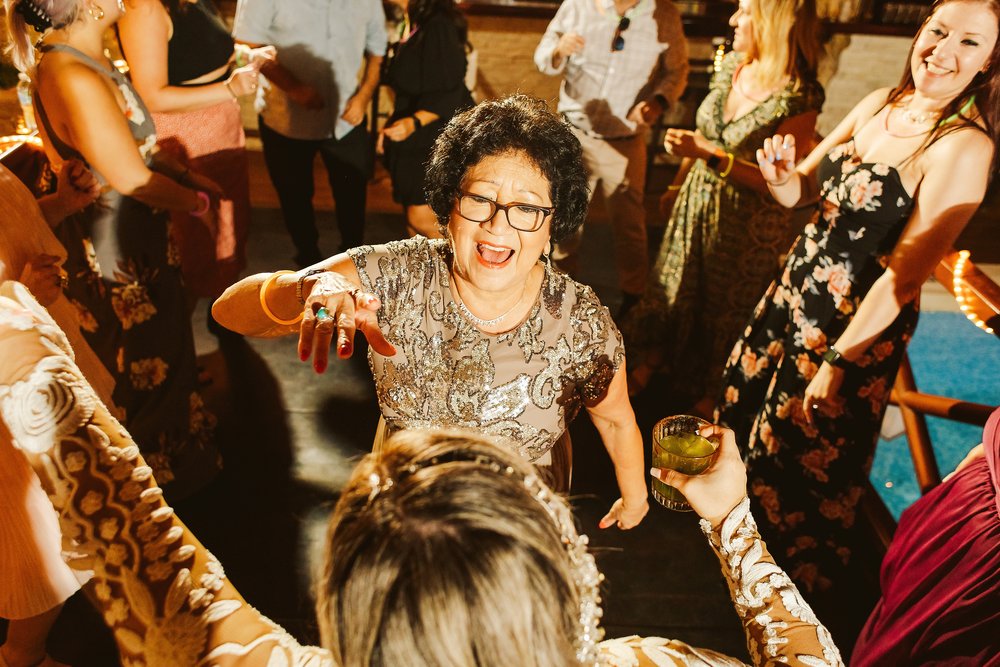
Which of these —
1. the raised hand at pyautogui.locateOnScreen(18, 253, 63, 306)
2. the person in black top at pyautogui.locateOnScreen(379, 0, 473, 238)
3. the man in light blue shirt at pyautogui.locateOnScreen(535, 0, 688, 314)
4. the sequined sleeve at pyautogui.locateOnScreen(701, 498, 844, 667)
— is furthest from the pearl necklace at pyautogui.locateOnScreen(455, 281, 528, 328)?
the man in light blue shirt at pyautogui.locateOnScreen(535, 0, 688, 314)

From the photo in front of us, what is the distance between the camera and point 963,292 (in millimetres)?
2035

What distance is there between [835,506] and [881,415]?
1.19 ft

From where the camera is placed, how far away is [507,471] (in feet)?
2.54

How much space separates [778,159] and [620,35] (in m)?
1.29

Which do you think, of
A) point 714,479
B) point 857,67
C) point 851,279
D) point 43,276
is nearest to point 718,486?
point 714,479

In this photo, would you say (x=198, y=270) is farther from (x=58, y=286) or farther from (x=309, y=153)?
(x=58, y=286)

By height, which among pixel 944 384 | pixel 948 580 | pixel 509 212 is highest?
pixel 509 212

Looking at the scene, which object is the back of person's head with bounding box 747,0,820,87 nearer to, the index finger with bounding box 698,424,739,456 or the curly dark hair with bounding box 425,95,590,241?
the curly dark hair with bounding box 425,95,590,241

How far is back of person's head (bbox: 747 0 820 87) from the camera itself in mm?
2615

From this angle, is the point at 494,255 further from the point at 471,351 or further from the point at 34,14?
the point at 34,14

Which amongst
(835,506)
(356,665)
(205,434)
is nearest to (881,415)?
(835,506)

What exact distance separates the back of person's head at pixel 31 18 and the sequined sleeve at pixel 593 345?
1.55 meters

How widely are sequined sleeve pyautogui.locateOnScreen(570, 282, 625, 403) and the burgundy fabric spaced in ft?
2.97

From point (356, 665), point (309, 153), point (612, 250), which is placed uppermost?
point (356, 665)
